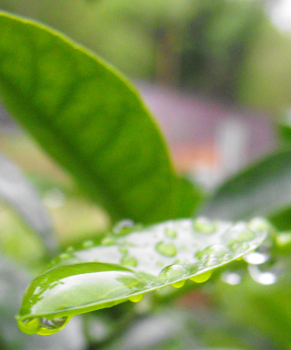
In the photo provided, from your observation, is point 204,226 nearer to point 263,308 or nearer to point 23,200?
point 23,200

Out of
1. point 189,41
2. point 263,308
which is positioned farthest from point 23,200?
point 189,41

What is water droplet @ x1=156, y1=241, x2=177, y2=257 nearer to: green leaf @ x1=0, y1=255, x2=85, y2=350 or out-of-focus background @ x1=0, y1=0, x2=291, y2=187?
green leaf @ x1=0, y1=255, x2=85, y2=350

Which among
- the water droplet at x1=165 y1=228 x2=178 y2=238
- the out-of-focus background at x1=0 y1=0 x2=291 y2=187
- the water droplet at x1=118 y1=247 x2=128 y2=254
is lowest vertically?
the water droplet at x1=118 y1=247 x2=128 y2=254

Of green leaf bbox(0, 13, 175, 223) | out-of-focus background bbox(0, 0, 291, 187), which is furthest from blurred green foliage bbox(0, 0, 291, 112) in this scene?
green leaf bbox(0, 13, 175, 223)

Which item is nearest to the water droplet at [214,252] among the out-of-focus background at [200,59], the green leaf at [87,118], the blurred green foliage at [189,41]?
the green leaf at [87,118]

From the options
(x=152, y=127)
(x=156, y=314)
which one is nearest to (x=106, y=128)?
(x=152, y=127)
